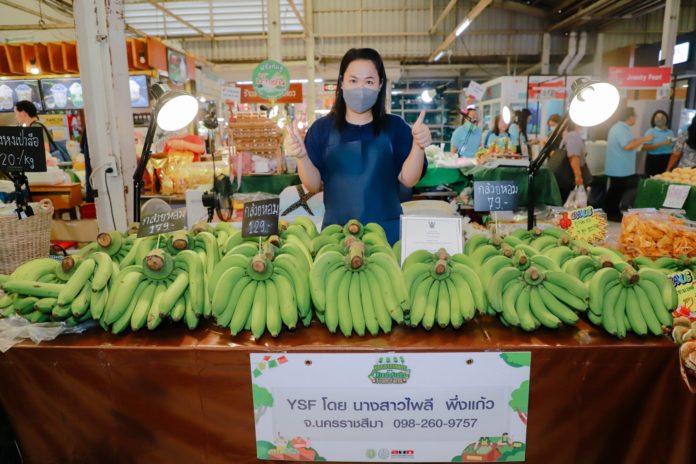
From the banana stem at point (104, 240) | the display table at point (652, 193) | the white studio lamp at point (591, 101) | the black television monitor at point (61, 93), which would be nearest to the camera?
the banana stem at point (104, 240)

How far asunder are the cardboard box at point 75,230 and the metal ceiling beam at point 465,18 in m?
7.26

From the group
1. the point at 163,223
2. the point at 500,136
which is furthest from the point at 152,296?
the point at 500,136

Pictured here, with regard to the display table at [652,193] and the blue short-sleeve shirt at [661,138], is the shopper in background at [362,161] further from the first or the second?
the blue short-sleeve shirt at [661,138]

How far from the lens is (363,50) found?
7.38 feet

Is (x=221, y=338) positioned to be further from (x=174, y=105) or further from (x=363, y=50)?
(x=363, y=50)

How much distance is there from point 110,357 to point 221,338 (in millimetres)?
362

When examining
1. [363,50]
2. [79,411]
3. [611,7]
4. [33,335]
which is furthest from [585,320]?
[611,7]

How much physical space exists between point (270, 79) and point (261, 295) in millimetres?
5060

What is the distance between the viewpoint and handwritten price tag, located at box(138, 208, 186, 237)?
5.49 feet

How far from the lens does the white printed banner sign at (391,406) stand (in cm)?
146

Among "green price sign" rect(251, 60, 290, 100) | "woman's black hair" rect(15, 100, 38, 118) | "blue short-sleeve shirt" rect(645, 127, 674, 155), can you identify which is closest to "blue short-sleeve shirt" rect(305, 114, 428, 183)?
"green price sign" rect(251, 60, 290, 100)

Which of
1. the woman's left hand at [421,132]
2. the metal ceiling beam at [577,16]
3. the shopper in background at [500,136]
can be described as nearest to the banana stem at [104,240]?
the woman's left hand at [421,132]

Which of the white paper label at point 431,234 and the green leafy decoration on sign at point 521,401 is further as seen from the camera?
the white paper label at point 431,234

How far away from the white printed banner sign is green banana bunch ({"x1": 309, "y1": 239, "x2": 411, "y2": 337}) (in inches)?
4.4
